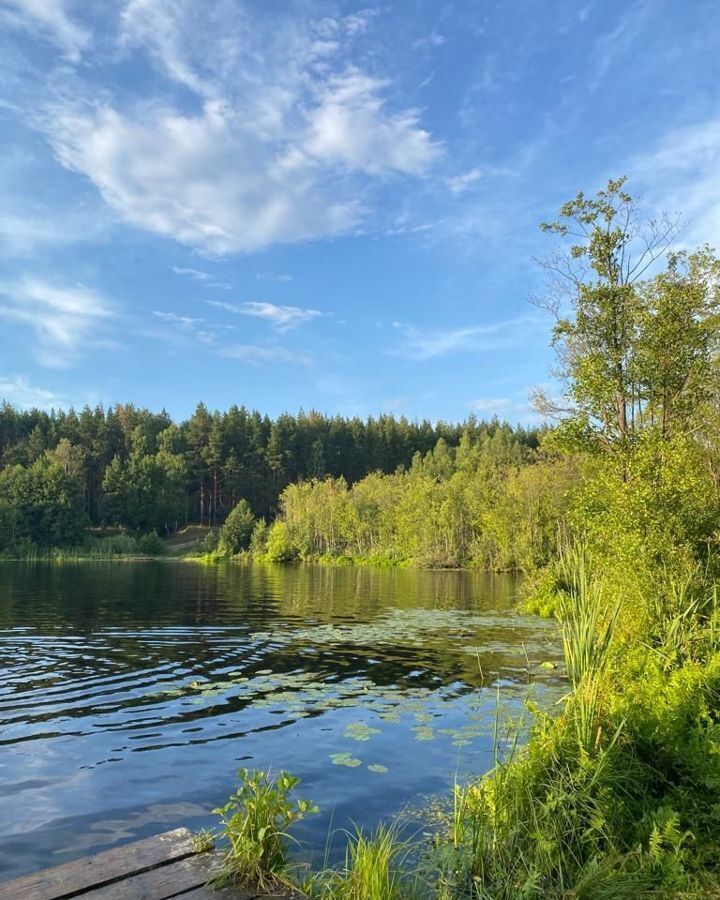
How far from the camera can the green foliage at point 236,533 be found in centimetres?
10356

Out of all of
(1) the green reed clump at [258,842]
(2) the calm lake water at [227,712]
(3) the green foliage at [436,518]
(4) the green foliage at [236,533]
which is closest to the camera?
(1) the green reed clump at [258,842]

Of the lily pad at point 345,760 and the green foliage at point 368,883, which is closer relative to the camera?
the green foliage at point 368,883

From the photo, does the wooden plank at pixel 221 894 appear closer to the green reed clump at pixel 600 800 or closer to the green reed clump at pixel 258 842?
the green reed clump at pixel 258 842

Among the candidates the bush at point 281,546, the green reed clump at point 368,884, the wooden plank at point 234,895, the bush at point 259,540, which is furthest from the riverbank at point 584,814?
the bush at point 259,540

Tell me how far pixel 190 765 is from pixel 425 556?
72.0 metres

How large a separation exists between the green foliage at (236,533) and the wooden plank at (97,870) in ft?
325

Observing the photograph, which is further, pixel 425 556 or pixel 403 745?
pixel 425 556

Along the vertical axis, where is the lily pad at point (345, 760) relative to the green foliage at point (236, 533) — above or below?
A: below

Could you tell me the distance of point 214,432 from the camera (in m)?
144

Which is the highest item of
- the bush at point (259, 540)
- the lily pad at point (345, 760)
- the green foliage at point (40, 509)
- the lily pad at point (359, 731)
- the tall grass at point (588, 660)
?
the green foliage at point (40, 509)

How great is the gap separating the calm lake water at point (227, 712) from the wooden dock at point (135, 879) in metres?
2.26

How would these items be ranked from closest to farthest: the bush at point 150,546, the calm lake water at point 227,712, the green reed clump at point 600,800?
the green reed clump at point 600,800 < the calm lake water at point 227,712 < the bush at point 150,546

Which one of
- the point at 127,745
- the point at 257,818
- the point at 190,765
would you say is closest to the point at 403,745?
the point at 190,765

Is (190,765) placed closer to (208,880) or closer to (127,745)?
(127,745)
